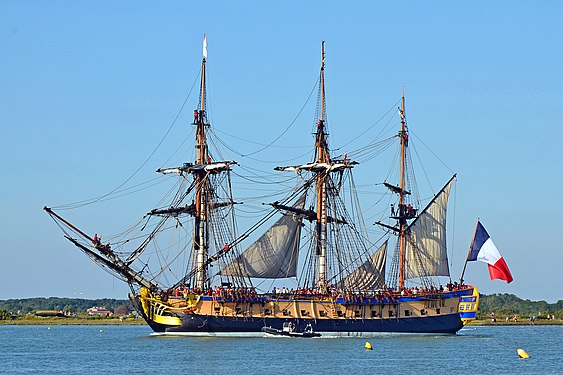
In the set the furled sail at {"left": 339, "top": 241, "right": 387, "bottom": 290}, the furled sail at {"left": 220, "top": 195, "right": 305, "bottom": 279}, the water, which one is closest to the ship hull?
the water

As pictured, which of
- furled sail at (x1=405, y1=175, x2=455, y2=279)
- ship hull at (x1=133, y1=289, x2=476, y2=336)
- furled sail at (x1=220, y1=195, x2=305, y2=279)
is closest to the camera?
ship hull at (x1=133, y1=289, x2=476, y2=336)

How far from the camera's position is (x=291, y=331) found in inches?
4496

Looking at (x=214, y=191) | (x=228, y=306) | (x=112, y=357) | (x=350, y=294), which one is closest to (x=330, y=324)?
(x=350, y=294)

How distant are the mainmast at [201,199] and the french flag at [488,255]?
29.4 m

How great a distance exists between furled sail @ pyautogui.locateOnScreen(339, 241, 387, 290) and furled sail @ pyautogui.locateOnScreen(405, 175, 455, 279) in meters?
3.51

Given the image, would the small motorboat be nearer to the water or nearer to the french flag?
the water

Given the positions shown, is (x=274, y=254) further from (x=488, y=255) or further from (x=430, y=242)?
(x=488, y=255)

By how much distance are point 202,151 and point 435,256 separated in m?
28.9

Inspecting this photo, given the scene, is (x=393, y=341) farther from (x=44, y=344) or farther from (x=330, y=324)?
(x=44, y=344)

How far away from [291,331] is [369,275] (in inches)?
486

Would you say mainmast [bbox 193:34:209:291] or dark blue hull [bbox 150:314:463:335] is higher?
mainmast [bbox 193:34:209:291]

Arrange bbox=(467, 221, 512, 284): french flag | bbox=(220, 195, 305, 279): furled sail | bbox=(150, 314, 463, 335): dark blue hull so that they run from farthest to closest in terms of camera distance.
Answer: bbox=(467, 221, 512, 284): french flag
bbox=(220, 195, 305, 279): furled sail
bbox=(150, 314, 463, 335): dark blue hull

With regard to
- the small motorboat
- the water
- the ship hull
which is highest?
the ship hull

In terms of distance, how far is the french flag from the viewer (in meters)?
120
